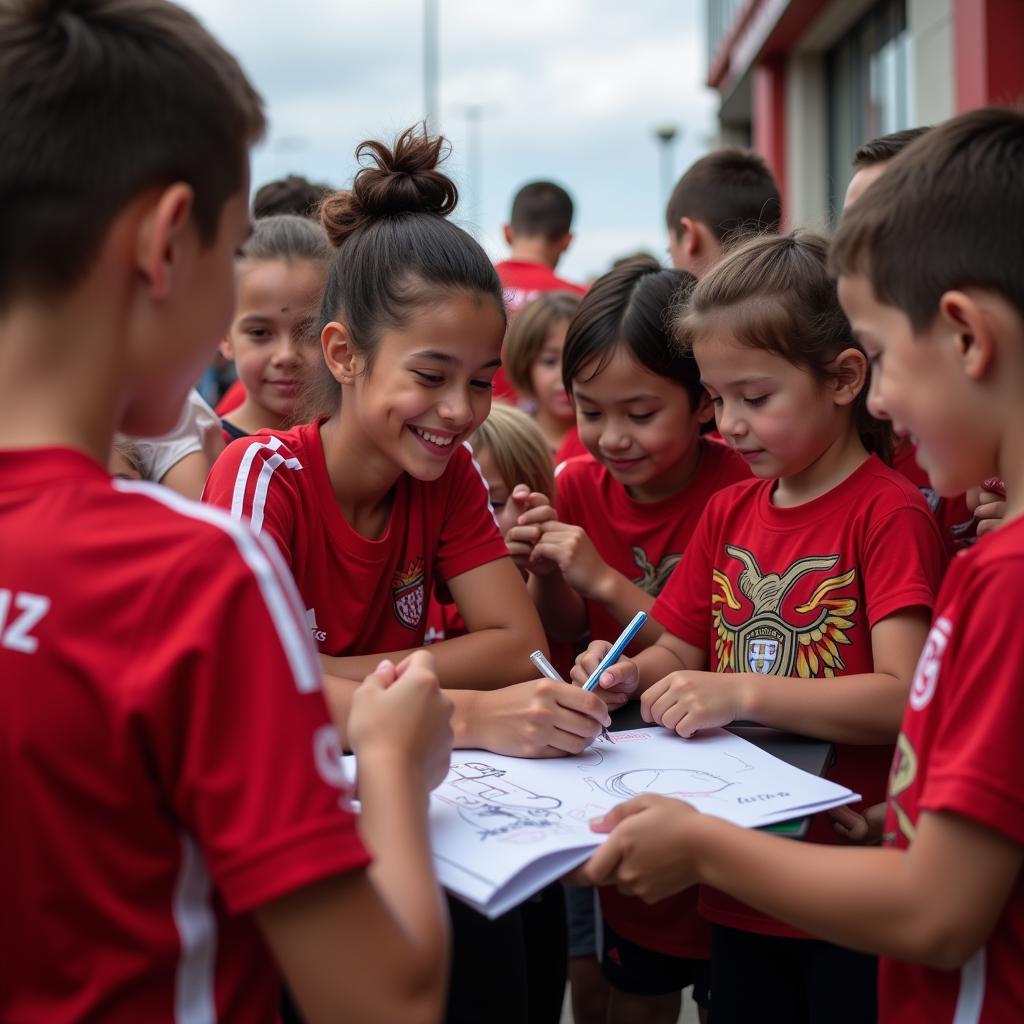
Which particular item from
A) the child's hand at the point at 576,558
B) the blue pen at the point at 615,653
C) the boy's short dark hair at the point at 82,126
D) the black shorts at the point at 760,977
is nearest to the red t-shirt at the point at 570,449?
the child's hand at the point at 576,558

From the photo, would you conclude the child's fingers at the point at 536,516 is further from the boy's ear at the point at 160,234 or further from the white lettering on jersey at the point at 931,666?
the boy's ear at the point at 160,234

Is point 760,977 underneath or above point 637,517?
underneath

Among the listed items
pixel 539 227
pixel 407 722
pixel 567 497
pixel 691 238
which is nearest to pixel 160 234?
pixel 407 722

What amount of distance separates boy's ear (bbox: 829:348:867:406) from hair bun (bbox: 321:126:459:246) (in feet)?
2.82

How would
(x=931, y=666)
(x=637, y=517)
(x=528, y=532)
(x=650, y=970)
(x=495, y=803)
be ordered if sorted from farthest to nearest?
(x=637, y=517), (x=528, y=532), (x=650, y=970), (x=495, y=803), (x=931, y=666)

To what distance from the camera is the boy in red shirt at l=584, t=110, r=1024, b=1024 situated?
1079mm

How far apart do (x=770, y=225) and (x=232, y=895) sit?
3.11 m

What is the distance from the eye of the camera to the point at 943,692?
1.15m

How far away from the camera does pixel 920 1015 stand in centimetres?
122

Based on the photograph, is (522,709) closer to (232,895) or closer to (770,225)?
(232,895)

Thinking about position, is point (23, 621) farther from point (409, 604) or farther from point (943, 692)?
point (409, 604)


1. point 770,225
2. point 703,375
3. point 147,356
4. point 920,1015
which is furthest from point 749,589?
point 770,225

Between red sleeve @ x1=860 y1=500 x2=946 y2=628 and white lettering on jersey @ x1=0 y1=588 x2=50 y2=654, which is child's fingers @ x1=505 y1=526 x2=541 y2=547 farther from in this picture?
white lettering on jersey @ x1=0 y1=588 x2=50 y2=654

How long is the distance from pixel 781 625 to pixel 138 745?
4.23ft
